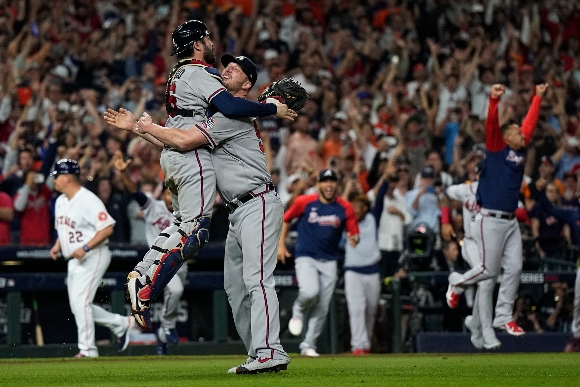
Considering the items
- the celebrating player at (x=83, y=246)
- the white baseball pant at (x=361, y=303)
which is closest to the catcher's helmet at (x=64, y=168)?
the celebrating player at (x=83, y=246)

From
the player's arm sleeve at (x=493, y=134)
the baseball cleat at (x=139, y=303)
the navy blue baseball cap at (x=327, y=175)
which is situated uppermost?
the player's arm sleeve at (x=493, y=134)

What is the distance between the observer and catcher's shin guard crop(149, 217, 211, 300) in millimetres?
7465

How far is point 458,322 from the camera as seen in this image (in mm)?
14195

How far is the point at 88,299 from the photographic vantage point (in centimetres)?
1211

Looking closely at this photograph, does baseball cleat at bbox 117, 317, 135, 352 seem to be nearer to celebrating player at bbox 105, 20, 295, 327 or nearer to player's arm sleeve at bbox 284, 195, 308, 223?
player's arm sleeve at bbox 284, 195, 308, 223

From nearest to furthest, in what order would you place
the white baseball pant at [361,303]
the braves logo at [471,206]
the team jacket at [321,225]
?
the braves logo at [471,206], the team jacket at [321,225], the white baseball pant at [361,303]

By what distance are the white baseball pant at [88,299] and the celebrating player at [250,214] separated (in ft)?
14.2

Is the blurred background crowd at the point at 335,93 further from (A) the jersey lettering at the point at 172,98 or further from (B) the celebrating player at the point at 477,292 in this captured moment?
(A) the jersey lettering at the point at 172,98

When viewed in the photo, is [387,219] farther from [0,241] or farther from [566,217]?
[0,241]

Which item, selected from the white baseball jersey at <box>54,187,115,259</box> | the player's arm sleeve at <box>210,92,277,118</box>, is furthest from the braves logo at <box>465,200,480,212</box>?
the player's arm sleeve at <box>210,92,277,118</box>

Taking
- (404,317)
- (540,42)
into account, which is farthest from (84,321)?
(540,42)

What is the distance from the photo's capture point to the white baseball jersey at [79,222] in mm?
12211

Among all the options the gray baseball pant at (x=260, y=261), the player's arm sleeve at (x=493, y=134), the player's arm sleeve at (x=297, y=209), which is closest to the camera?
the gray baseball pant at (x=260, y=261)

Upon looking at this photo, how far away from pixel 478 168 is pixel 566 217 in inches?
91.5
